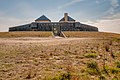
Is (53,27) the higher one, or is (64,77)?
(53,27)

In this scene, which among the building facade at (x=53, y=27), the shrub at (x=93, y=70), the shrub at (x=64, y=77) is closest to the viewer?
the shrub at (x=64, y=77)

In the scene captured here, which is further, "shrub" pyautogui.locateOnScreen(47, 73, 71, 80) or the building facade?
the building facade

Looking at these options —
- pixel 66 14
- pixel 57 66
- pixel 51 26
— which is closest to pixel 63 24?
pixel 51 26

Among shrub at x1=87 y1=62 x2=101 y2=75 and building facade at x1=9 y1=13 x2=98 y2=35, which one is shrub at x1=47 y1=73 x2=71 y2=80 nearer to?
shrub at x1=87 y1=62 x2=101 y2=75

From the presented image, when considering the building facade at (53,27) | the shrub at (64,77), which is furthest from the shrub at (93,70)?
the building facade at (53,27)

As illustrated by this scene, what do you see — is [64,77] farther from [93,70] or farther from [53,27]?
[53,27]

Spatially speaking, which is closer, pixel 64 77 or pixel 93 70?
pixel 64 77

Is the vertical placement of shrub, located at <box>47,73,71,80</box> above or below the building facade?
below

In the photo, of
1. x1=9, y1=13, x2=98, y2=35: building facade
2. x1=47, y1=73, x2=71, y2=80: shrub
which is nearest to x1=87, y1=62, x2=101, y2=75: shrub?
x1=47, y1=73, x2=71, y2=80: shrub

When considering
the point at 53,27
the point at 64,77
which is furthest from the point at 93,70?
the point at 53,27

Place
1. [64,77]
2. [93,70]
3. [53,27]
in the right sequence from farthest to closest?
[53,27]
[93,70]
[64,77]

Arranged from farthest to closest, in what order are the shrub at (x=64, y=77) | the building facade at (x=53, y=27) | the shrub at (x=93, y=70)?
the building facade at (x=53, y=27), the shrub at (x=93, y=70), the shrub at (x=64, y=77)

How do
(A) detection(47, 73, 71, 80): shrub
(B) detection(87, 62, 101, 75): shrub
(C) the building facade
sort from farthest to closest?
1. (C) the building facade
2. (B) detection(87, 62, 101, 75): shrub
3. (A) detection(47, 73, 71, 80): shrub

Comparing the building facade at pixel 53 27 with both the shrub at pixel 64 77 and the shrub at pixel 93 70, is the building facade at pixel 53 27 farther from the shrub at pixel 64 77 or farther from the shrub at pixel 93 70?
the shrub at pixel 64 77
